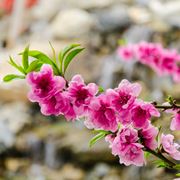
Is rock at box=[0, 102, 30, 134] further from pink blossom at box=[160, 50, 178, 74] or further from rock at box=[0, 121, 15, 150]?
pink blossom at box=[160, 50, 178, 74]

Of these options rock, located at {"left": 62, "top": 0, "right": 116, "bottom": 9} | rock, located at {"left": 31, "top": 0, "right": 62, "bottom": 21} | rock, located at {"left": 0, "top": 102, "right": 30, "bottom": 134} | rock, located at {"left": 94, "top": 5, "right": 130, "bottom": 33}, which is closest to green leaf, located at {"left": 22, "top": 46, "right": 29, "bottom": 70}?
rock, located at {"left": 0, "top": 102, "right": 30, "bottom": 134}

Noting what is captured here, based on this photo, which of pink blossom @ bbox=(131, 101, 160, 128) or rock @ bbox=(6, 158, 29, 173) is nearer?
pink blossom @ bbox=(131, 101, 160, 128)

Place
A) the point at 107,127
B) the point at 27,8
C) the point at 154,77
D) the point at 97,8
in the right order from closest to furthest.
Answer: the point at 107,127, the point at 154,77, the point at 97,8, the point at 27,8

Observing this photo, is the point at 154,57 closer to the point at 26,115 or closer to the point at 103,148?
the point at 103,148

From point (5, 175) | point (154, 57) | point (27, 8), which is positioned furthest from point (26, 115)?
point (27, 8)

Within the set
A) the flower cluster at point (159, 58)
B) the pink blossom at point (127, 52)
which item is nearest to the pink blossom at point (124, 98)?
the flower cluster at point (159, 58)

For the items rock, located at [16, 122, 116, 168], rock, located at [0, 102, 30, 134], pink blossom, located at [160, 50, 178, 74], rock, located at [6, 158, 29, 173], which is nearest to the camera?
pink blossom, located at [160, 50, 178, 74]

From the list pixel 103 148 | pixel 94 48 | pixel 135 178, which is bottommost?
pixel 135 178
